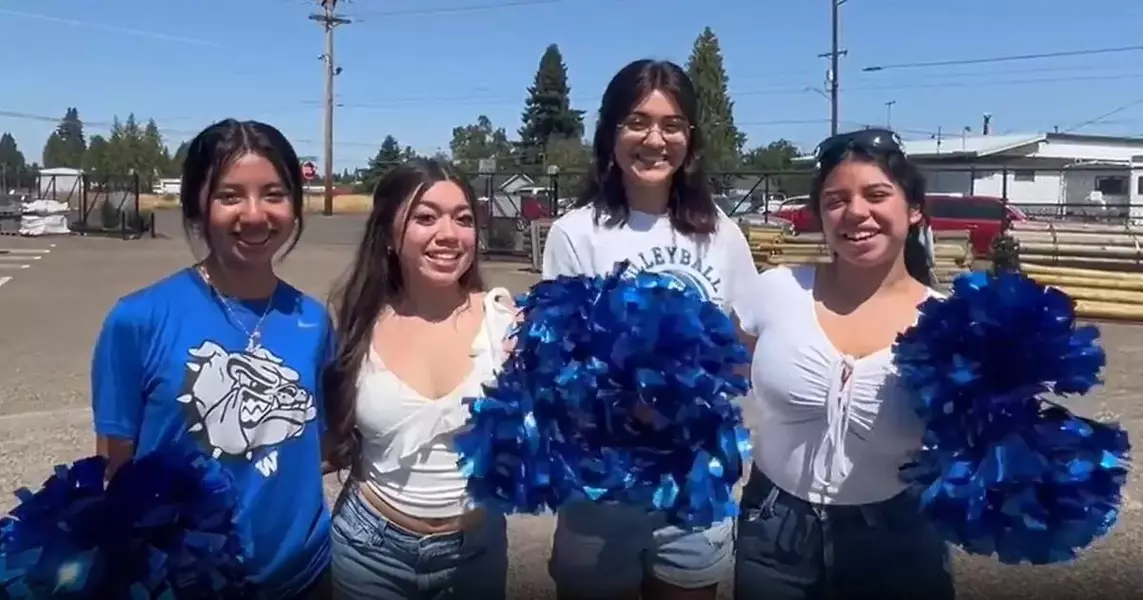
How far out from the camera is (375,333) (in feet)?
8.03

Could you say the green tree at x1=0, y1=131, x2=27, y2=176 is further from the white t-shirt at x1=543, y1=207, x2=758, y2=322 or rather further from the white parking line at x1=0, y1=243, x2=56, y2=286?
the white t-shirt at x1=543, y1=207, x2=758, y2=322

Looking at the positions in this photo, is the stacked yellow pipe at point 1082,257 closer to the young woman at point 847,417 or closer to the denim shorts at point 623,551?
the young woman at point 847,417

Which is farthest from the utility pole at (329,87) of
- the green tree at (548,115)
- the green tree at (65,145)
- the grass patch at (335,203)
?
the green tree at (65,145)

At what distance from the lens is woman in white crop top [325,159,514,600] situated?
2314 millimetres

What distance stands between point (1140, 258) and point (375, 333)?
16112 millimetres

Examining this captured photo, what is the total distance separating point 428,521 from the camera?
2.33 meters

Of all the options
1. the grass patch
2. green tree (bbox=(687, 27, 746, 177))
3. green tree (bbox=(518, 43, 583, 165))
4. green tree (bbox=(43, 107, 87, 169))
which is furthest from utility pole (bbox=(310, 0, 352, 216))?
green tree (bbox=(43, 107, 87, 169))

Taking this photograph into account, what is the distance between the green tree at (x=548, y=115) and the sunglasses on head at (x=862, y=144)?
83643mm

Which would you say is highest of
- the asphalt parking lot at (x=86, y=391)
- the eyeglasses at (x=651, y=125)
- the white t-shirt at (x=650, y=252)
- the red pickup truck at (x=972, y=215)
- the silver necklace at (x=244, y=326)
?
the red pickup truck at (x=972, y=215)

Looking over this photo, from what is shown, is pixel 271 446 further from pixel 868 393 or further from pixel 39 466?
pixel 39 466

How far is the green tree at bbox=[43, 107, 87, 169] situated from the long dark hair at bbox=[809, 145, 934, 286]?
10543cm

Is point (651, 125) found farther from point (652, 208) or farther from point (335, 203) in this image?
point (335, 203)

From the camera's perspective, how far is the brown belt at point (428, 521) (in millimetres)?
2322

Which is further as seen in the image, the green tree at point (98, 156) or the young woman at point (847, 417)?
the green tree at point (98, 156)
